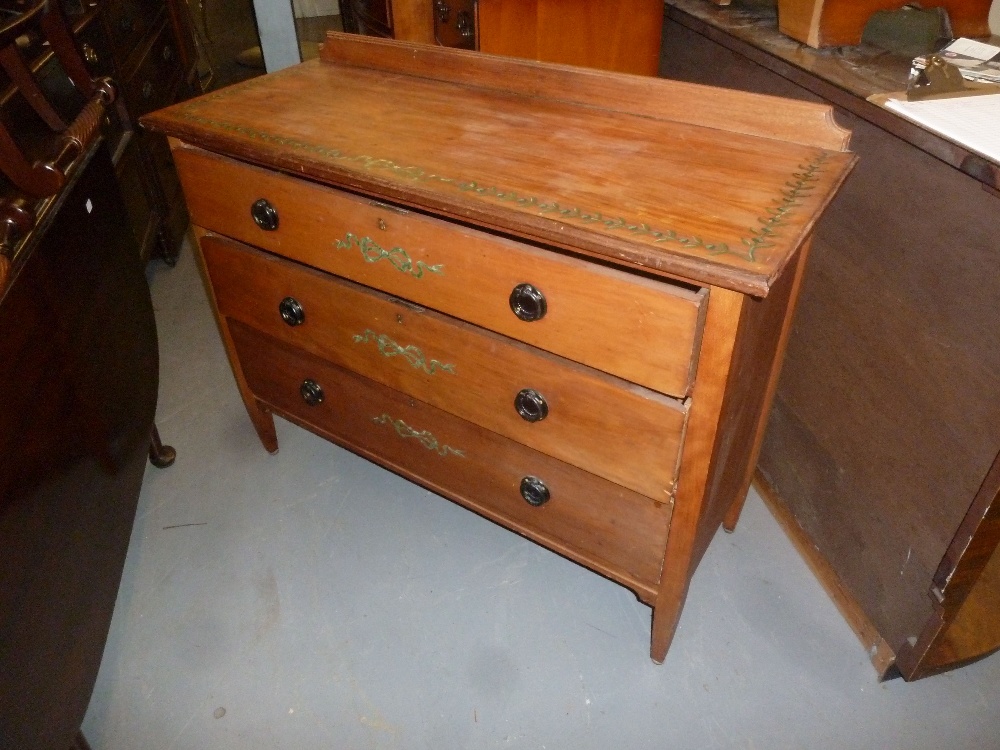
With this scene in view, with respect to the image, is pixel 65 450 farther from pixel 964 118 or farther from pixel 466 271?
pixel 964 118

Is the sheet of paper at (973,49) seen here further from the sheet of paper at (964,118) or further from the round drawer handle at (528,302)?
the round drawer handle at (528,302)

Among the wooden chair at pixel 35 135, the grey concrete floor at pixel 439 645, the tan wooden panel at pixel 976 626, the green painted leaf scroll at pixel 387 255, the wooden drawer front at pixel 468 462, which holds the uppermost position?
the wooden chair at pixel 35 135

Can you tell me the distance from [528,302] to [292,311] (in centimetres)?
59

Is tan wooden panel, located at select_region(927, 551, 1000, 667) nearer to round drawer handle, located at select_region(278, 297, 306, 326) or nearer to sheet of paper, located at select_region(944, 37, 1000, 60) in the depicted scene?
sheet of paper, located at select_region(944, 37, 1000, 60)

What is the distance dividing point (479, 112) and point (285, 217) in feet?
1.30

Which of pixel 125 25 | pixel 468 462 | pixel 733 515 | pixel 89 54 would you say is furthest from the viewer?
pixel 125 25

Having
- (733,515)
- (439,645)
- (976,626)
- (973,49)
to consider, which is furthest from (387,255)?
(976,626)

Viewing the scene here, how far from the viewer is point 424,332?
1.24 meters

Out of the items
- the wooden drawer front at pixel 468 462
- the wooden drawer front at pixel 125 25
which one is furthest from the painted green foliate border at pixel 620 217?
the wooden drawer front at pixel 125 25

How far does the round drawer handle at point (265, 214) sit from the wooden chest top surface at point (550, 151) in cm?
9

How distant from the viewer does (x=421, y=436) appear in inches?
56.7

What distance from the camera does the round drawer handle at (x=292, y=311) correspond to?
141 centimetres

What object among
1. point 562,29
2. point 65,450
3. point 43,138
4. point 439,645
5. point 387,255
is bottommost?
point 439,645

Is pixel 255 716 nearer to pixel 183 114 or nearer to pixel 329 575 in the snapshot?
pixel 329 575
